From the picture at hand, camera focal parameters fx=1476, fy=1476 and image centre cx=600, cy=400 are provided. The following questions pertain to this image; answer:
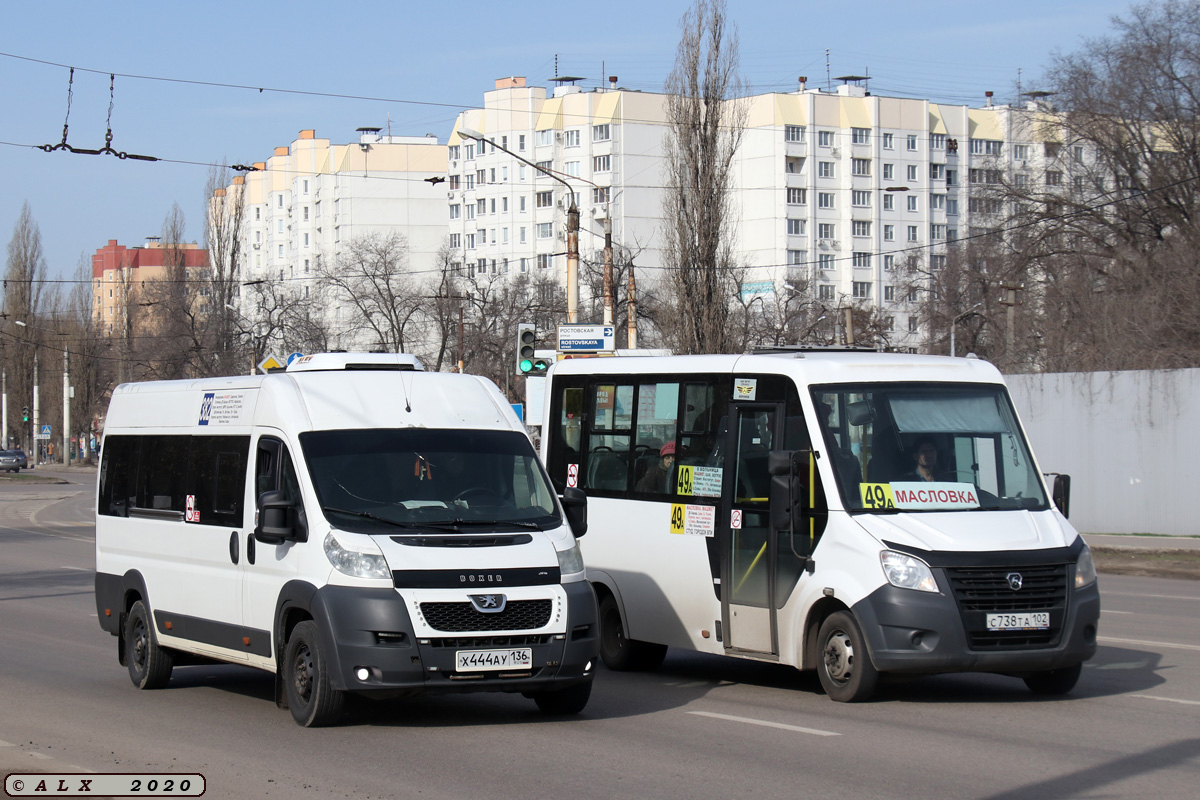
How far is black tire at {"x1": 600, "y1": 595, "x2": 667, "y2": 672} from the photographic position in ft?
40.9

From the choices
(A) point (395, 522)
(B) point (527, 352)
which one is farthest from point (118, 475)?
(B) point (527, 352)

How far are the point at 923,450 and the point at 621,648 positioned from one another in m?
3.37

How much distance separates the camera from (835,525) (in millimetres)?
10234

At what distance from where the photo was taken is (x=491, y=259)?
120625 mm

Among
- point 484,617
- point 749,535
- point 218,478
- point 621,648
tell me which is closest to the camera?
point 484,617

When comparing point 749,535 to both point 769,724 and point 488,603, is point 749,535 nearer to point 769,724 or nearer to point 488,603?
point 769,724

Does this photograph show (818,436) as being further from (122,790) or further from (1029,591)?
(122,790)

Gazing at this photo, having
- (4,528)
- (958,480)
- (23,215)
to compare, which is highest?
(23,215)

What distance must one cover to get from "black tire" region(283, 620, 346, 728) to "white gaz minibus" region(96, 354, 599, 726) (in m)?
0.01

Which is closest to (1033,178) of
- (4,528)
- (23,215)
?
(4,528)

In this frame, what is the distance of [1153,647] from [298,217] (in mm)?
130717

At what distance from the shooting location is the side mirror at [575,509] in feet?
32.7

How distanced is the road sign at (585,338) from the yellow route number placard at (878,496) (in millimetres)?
14162

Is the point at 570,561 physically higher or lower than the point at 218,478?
lower
